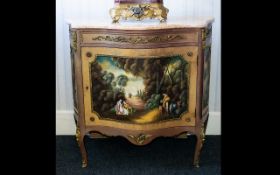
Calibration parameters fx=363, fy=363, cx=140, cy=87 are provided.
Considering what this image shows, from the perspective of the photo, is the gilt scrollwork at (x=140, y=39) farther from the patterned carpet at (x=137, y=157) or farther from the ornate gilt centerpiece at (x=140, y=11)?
the patterned carpet at (x=137, y=157)

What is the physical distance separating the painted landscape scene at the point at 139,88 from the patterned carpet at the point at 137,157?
395 millimetres

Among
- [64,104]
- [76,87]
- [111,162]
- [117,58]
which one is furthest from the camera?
[64,104]

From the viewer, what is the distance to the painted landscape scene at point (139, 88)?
2.13 m

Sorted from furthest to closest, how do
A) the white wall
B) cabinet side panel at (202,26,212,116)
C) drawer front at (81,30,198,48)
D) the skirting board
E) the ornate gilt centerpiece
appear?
the skirting board → the white wall → the ornate gilt centerpiece → cabinet side panel at (202,26,212,116) → drawer front at (81,30,198,48)

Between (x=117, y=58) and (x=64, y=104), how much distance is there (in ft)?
3.32

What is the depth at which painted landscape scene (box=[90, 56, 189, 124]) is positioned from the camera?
213 centimetres

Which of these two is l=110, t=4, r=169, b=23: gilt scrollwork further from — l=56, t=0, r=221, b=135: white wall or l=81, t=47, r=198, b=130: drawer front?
l=56, t=0, r=221, b=135: white wall

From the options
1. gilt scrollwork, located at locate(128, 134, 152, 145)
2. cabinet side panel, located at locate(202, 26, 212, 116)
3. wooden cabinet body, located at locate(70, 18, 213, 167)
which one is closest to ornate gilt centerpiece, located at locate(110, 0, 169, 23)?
wooden cabinet body, located at locate(70, 18, 213, 167)

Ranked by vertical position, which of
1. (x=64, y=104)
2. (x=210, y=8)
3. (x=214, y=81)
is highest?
(x=210, y=8)

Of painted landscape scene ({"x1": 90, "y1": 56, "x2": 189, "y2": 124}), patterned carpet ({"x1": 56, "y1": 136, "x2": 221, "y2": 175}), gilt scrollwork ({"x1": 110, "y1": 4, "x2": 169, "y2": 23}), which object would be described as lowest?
patterned carpet ({"x1": 56, "y1": 136, "x2": 221, "y2": 175})

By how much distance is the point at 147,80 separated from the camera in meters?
2.14

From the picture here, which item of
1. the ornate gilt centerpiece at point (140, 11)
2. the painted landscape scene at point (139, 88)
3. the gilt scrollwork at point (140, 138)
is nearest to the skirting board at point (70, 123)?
the painted landscape scene at point (139, 88)
